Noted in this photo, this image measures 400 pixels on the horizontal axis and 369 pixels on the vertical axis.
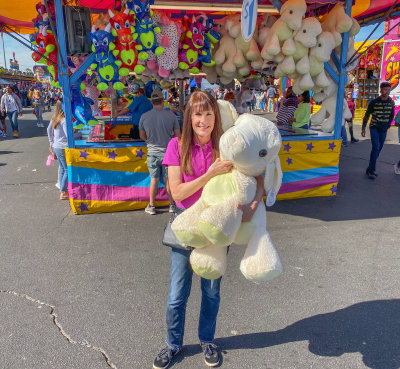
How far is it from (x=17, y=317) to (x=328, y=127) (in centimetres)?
501

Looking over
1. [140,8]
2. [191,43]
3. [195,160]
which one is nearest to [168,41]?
[191,43]

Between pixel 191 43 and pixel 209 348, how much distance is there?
4.41 m

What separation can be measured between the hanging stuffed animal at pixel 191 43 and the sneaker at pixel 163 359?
418 cm

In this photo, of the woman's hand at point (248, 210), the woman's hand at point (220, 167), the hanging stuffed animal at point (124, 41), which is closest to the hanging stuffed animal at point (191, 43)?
the hanging stuffed animal at point (124, 41)

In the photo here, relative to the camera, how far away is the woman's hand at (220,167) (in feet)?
6.69

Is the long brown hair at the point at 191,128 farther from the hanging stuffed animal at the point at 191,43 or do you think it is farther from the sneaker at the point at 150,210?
the hanging stuffed animal at the point at 191,43

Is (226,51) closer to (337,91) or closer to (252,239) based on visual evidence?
(337,91)

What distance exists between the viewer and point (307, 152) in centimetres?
595

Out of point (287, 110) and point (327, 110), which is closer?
point (327, 110)

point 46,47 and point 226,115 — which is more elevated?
point 46,47

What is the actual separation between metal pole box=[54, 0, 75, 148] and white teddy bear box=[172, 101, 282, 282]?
143 inches

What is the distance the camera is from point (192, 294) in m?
3.31

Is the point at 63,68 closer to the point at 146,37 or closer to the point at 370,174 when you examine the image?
the point at 146,37

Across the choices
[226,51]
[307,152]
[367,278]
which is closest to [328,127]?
[307,152]
